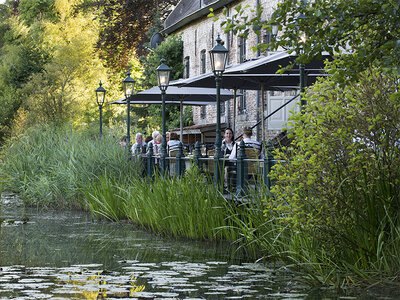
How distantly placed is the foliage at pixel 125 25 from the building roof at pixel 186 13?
162cm

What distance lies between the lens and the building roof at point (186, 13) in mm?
33588

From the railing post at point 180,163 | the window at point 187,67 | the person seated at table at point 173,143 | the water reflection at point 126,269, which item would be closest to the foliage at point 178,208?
the water reflection at point 126,269

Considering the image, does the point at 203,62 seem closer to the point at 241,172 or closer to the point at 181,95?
the point at 181,95

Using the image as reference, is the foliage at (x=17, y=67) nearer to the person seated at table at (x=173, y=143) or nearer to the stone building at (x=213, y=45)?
the stone building at (x=213, y=45)

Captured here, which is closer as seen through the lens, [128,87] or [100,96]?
[128,87]

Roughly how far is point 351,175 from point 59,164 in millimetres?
10513

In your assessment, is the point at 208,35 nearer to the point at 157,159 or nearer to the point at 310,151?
the point at 157,159

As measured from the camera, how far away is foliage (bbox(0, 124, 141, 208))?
16.3m

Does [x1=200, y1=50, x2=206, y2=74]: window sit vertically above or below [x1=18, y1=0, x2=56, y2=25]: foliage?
below

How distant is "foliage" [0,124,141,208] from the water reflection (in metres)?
3.84

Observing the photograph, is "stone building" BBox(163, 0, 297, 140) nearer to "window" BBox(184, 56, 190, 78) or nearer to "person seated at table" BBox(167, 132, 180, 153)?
"window" BBox(184, 56, 190, 78)

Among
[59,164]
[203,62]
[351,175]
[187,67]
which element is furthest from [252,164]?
[187,67]

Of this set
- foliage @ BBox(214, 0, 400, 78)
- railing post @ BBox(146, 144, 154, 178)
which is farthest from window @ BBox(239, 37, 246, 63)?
foliage @ BBox(214, 0, 400, 78)

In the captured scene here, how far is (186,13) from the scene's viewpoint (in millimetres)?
37750
